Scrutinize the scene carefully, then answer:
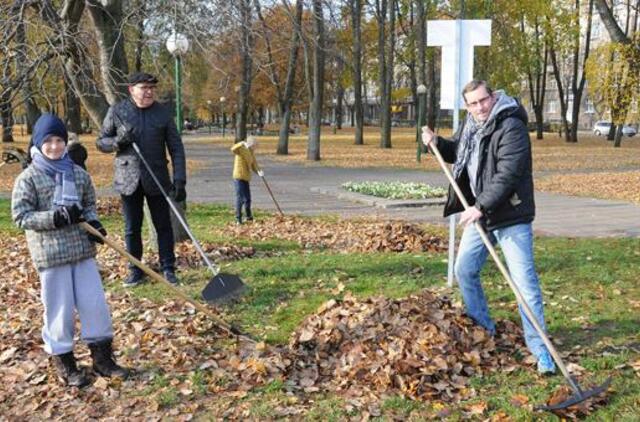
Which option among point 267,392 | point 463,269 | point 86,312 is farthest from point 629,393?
point 86,312

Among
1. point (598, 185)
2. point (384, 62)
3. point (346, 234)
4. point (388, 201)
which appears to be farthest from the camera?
point (384, 62)

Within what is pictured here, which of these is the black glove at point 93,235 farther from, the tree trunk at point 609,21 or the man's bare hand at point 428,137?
the tree trunk at point 609,21

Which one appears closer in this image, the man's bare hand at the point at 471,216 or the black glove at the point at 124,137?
the man's bare hand at the point at 471,216

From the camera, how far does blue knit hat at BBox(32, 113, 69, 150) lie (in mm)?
4281

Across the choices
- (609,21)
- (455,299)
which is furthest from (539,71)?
(455,299)

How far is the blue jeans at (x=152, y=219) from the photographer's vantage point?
21.1 ft

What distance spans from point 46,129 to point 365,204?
10340 mm

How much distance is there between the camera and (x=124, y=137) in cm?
619

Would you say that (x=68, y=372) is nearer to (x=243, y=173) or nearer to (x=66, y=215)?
(x=66, y=215)

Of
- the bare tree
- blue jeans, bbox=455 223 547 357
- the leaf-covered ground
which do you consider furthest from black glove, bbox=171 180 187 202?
the bare tree

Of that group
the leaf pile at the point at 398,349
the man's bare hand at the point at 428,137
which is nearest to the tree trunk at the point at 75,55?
the leaf pile at the point at 398,349

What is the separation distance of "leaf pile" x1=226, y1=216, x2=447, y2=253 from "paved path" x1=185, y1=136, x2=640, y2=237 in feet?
5.34

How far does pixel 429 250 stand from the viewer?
842 centimetres

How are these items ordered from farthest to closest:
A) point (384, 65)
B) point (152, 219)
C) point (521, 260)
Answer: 1. point (384, 65)
2. point (152, 219)
3. point (521, 260)
